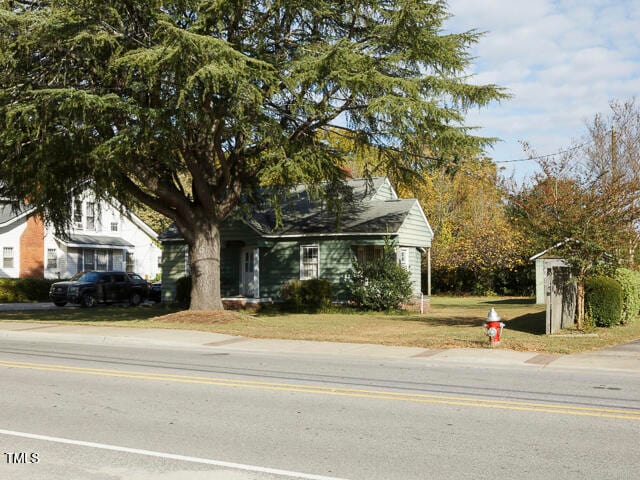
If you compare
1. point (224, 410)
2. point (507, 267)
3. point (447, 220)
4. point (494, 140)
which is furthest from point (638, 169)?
point (224, 410)

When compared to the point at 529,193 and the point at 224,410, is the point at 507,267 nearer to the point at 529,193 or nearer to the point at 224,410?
the point at 529,193

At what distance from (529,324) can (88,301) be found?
2203 cm

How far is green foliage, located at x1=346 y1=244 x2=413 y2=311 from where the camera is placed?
2767 centimetres

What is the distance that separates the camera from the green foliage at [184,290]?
31453 mm

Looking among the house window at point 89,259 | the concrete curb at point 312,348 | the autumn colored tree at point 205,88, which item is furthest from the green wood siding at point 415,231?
the house window at point 89,259

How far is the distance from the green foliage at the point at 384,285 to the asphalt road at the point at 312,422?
14470 millimetres

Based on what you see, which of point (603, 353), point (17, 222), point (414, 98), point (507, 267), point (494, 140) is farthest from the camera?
point (507, 267)

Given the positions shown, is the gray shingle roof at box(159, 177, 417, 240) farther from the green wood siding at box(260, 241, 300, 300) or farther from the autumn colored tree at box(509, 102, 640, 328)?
the autumn colored tree at box(509, 102, 640, 328)

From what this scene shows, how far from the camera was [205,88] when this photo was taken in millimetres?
17438

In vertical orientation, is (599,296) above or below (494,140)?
below

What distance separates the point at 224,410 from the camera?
28.4 feet

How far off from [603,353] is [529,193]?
5.33m

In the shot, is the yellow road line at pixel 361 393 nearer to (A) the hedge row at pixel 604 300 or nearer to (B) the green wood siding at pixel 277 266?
(A) the hedge row at pixel 604 300

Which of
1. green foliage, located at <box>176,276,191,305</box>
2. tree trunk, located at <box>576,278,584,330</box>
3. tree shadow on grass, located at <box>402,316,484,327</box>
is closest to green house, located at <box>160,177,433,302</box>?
green foliage, located at <box>176,276,191,305</box>
